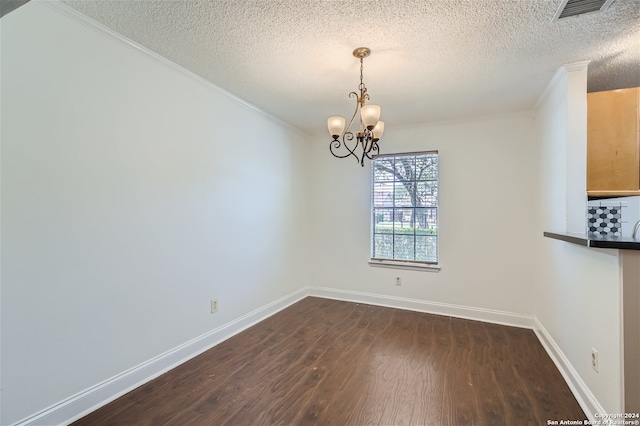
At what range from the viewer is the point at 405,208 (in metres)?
3.91

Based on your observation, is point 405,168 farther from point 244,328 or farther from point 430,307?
point 244,328

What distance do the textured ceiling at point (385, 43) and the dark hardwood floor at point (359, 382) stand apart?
2.44 m

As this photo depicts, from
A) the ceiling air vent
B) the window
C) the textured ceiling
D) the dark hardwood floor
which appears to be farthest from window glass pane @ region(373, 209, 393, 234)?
the ceiling air vent

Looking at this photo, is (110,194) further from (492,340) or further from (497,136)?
(497,136)

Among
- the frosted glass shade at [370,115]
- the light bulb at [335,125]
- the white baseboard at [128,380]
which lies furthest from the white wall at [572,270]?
the white baseboard at [128,380]

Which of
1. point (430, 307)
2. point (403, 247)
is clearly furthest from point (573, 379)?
point (403, 247)

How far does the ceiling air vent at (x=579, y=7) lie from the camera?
5.23 feet

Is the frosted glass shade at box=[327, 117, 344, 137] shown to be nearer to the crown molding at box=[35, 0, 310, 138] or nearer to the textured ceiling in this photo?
the textured ceiling

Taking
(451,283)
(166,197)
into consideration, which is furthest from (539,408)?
(166,197)

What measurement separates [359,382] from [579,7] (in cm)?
276

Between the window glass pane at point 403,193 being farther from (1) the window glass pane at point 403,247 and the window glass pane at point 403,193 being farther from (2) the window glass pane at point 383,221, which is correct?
(1) the window glass pane at point 403,247

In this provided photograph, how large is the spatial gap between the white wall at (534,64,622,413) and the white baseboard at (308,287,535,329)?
0.29 meters

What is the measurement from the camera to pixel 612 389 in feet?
5.07

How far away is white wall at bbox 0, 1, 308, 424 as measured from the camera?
1.54 m
